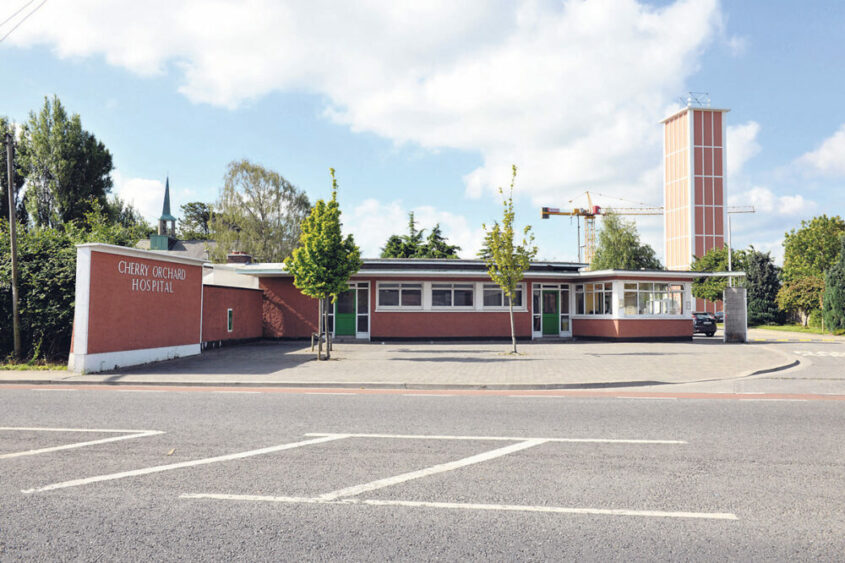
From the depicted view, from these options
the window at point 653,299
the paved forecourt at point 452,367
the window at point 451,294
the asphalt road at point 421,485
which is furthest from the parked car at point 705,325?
the asphalt road at point 421,485

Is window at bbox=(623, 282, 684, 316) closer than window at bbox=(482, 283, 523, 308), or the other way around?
window at bbox=(623, 282, 684, 316)

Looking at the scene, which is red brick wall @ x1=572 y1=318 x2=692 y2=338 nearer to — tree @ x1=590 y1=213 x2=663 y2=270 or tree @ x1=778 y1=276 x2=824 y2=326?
tree @ x1=778 y1=276 x2=824 y2=326

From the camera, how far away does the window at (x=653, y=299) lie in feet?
83.8

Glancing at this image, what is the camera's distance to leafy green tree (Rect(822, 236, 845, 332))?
117 ft

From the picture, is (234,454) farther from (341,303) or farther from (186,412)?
(341,303)

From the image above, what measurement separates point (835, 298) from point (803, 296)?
757 cm

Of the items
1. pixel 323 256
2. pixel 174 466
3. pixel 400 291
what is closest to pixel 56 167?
pixel 400 291

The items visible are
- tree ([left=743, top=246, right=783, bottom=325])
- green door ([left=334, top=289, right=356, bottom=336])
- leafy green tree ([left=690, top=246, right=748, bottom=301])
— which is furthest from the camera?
leafy green tree ([left=690, top=246, right=748, bottom=301])

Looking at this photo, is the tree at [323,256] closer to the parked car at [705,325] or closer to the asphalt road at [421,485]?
the asphalt road at [421,485]

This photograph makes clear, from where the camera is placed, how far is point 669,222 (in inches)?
3123

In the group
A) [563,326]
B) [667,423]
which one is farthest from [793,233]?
[667,423]

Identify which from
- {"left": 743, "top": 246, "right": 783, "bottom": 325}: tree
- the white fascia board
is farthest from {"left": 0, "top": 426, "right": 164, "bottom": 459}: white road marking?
{"left": 743, "top": 246, "right": 783, "bottom": 325}: tree

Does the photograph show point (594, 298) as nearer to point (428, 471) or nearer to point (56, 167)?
point (428, 471)

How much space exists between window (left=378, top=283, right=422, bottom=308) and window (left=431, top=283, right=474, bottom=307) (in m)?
0.69
